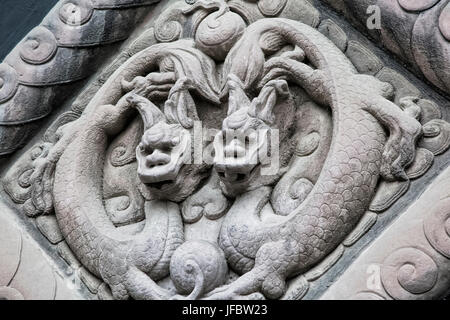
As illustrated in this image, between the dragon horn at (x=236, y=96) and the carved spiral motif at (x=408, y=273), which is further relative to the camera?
the dragon horn at (x=236, y=96)

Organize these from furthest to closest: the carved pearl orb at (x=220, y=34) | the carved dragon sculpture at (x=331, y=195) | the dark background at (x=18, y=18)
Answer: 1. the dark background at (x=18, y=18)
2. the carved pearl orb at (x=220, y=34)
3. the carved dragon sculpture at (x=331, y=195)

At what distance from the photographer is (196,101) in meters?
2.68

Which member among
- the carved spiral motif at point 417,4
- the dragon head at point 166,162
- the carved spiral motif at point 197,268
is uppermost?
the carved spiral motif at point 417,4

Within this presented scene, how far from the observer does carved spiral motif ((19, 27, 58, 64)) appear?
283 centimetres

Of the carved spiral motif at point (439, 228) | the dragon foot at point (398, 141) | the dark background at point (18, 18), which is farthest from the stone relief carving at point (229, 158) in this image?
the dark background at point (18, 18)

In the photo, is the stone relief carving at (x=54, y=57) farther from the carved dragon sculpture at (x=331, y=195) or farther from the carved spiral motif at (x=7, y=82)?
the carved dragon sculpture at (x=331, y=195)

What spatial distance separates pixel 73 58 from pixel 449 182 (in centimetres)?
117

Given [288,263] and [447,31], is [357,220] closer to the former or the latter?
[288,263]

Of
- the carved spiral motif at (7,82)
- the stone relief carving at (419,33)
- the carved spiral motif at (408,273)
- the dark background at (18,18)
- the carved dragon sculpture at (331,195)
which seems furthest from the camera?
the dark background at (18,18)

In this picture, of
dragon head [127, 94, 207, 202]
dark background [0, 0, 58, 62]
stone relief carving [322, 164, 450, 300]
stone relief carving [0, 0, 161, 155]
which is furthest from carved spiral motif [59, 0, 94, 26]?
stone relief carving [322, 164, 450, 300]

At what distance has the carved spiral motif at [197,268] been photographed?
2.33 meters

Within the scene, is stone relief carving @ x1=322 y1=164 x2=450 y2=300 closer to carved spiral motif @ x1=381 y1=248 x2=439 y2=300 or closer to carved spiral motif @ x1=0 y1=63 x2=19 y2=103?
carved spiral motif @ x1=381 y1=248 x2=439 y2=300

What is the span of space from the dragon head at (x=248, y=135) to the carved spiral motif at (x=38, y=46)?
24.0 inches

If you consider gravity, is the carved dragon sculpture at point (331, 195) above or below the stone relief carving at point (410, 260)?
above
